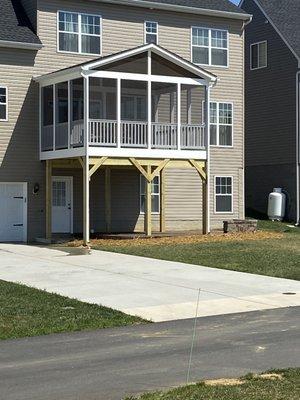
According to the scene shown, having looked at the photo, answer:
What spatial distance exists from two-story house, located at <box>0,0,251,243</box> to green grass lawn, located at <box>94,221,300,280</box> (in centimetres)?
239

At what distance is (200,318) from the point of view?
425 inches

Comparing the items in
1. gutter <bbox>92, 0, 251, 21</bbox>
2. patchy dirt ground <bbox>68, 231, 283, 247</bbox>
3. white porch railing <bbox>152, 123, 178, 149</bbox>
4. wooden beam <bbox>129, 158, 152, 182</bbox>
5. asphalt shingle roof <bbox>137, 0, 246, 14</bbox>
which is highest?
asphalt shingle roof <bbox>137, 0, 246, 14</bbox>

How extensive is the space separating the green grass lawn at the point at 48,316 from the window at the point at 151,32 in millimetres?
17137

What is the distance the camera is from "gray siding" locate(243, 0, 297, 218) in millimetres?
32344

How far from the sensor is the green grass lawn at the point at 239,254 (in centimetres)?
1714

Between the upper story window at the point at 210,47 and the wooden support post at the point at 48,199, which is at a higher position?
the upper story window at the point at 210,47

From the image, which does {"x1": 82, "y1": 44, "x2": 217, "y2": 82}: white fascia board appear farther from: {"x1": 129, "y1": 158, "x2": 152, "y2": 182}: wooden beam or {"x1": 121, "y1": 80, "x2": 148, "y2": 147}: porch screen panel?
{"x1": 129, "y1": 158, "x2": 152, "y2": 182}: wooden beam

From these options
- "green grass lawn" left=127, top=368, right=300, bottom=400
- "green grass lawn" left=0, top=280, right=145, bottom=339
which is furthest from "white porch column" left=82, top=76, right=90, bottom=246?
"green grass lawn" left=127, top=368, right=300, bottom=400

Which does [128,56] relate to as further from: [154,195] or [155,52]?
[154,195]

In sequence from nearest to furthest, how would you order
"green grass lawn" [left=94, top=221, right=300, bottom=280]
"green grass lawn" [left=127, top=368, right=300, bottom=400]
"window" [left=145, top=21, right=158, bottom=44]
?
Result: "green grass lawn" [left=127, top=368, right=300, bottom=400] → "green grass lawn" [left=94, top=221, right=300, bottom=280] → "window" [left=145, top=21, right=158, bottom=44]

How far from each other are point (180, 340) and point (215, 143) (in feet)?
66.5

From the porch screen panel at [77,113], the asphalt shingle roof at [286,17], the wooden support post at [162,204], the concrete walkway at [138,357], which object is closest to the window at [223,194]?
the wooden support post at [162,204]

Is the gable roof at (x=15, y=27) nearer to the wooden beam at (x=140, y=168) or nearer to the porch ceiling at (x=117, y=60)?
the porch ceiling at (x=117, y=60)

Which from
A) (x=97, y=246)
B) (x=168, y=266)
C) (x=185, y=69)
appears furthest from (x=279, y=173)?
(x=168, y=266)
